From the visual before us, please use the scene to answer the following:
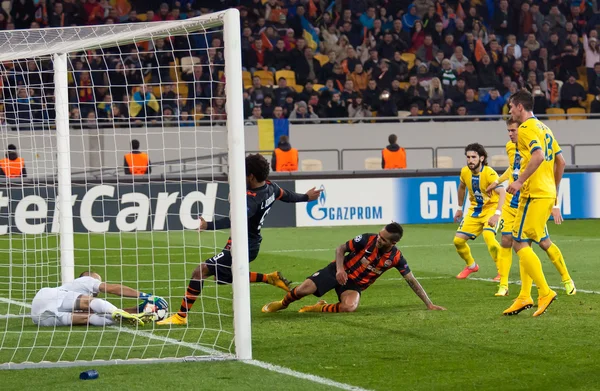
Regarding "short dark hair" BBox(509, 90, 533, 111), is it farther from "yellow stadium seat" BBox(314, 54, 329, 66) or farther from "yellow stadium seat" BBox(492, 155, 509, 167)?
"yellow stadium seat" BBox(314, 54, 329, 66)

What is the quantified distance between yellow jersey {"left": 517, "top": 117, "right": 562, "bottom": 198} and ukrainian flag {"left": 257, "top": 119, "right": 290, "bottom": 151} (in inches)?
528

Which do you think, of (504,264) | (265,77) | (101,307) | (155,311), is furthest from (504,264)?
(265,77)

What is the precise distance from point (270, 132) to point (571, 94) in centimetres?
772

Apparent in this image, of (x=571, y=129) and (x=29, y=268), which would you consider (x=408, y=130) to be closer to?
(x=571, y=129)

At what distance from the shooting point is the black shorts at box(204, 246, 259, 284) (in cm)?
882

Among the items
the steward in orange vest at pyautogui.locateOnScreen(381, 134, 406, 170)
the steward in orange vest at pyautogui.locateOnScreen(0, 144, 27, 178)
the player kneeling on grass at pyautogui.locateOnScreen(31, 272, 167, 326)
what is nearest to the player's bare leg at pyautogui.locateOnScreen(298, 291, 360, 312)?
the player kneeling on grass at pyautogui.locateOnScreen(31, 272, 167, 326)

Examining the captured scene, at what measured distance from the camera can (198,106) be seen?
2148 centimetres

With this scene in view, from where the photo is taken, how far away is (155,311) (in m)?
8.95

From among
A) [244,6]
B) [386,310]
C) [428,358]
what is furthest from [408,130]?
[428,358]

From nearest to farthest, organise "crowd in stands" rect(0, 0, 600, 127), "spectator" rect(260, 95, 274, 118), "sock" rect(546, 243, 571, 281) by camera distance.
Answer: "sock" rect(546, 243, 571, 281)
"spectator" rect(260, 95, 274, 118)
"crowd in stands" rect(0, 0, 600, 127)

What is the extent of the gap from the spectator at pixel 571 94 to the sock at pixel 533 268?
16805 mm

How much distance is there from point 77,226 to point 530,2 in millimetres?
14601

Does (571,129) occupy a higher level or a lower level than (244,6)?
lower

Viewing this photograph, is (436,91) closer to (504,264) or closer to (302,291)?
(504,264)
